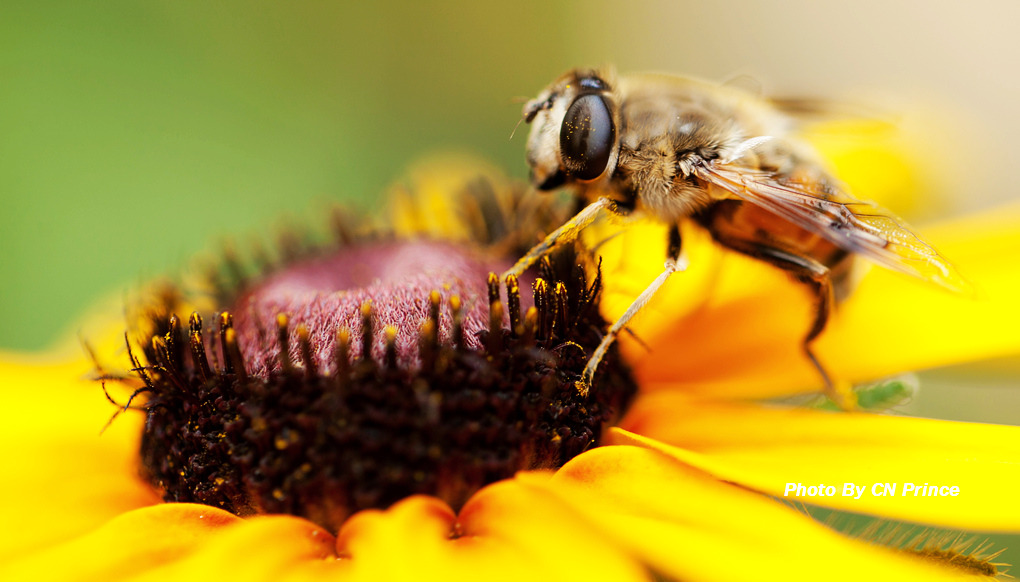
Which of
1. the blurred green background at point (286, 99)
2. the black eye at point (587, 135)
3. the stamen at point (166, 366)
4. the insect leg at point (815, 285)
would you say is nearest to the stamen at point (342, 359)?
the stamen at point (166, 366)

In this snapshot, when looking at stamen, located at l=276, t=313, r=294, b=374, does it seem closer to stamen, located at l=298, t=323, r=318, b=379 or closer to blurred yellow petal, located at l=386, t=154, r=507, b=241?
stamen, located at l=298, t=323, r=318, b=379

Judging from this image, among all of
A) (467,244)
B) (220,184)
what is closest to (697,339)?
(467,244)

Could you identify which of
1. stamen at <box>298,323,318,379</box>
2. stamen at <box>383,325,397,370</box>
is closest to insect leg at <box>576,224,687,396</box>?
stamen at <box>383,325,397,370</box>

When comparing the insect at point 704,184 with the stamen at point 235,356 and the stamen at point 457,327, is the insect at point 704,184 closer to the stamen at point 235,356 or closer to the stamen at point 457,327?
the stamen at point 457,327

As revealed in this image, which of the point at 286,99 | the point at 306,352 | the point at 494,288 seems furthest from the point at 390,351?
the point at 286,99

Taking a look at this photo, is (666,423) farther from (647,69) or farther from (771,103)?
(647,69)

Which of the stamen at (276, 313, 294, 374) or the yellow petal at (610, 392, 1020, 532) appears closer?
the yellow petal at (610, 392, 1020, 532)
